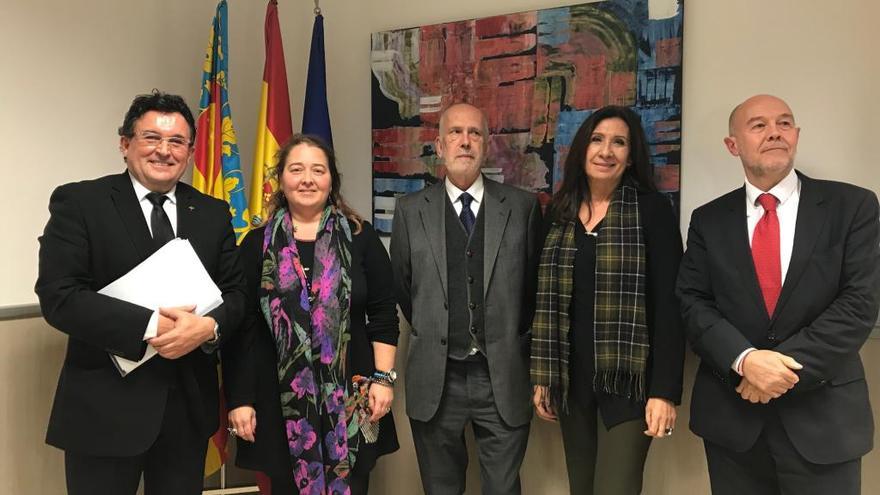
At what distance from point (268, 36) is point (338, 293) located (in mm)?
1755

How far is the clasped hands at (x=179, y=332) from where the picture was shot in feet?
5.41

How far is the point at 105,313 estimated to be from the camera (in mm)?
1607

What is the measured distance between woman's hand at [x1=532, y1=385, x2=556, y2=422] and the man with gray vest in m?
0.04

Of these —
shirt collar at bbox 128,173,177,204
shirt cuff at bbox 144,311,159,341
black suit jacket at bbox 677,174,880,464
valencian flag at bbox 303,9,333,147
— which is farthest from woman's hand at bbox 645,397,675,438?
valencian flag at bbox 303,9,333,147

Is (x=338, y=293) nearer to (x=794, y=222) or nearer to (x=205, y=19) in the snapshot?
(x=794, y=222)

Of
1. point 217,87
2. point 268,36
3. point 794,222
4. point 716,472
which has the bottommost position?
point 716,472

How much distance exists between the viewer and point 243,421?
189 cm

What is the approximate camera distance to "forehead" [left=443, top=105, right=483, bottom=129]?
2150mm

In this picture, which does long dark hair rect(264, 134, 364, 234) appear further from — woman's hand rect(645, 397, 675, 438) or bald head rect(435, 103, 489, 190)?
woman's hand rect(645, 397, 675, 438)

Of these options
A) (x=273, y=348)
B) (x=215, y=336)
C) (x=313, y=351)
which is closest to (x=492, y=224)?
(x=313, y=351)

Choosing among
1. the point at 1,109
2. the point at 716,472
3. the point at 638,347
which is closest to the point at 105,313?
the point at 1,109

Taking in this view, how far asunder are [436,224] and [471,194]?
157 millimetres

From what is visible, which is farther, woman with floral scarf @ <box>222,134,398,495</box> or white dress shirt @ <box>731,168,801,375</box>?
woman with floral scarf @ <box>222,134,398,495</box>

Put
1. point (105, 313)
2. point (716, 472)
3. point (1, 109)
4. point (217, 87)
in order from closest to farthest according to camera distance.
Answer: point (105, 313) < point (716, 472) < point (1, 109) < point (217, 87)
